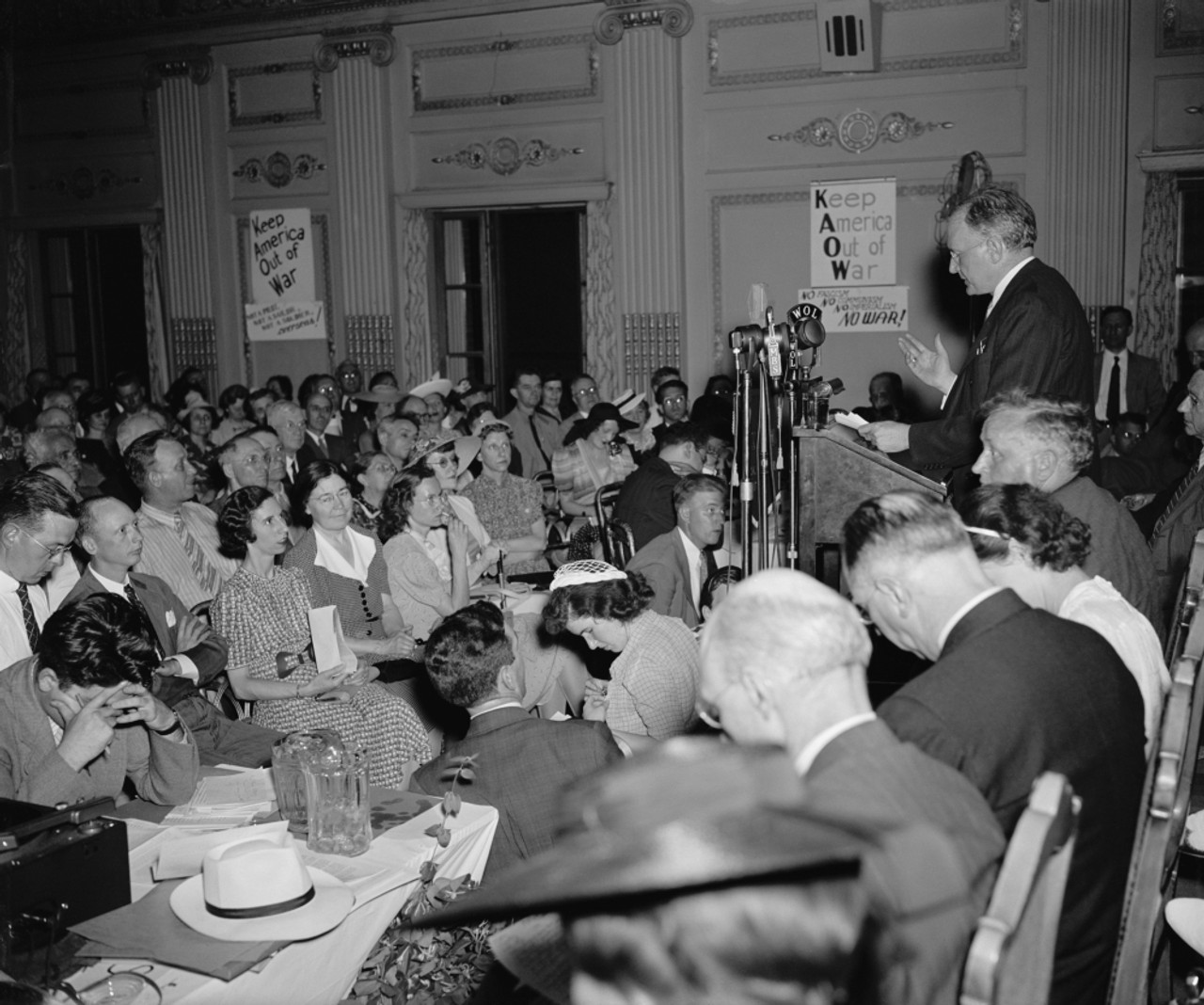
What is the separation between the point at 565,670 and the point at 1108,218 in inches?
238

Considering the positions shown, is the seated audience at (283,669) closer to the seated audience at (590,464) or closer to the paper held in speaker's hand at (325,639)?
the paper held in speaker's hand at (325,639)

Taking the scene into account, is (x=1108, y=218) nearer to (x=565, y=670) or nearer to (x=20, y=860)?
(x=565, y=670)

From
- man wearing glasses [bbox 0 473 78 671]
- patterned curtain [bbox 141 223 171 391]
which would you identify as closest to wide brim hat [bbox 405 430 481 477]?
man wearing glasses [bbox 0 473 78 671]

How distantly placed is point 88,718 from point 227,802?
15.6 inches

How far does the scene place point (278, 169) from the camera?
10828 mm

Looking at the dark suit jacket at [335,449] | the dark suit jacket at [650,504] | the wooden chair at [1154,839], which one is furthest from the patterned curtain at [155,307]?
the wooden chair at [1154,839]

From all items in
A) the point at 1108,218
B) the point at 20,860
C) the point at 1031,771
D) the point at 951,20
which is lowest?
the point at 20,860

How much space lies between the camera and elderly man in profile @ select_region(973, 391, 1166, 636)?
3.03 metres

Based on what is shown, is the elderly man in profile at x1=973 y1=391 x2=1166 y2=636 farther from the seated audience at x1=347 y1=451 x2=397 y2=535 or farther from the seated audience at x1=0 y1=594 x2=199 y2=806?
the seated audience at x1=347 y1=451 x2=397 y2=535

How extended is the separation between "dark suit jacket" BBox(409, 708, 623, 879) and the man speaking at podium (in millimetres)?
1162

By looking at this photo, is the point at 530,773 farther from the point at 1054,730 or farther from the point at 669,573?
the point at 669,573

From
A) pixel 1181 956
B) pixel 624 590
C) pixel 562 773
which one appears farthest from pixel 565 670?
pixel 1181 956

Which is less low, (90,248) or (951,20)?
(951,20)

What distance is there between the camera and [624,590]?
12.4ft
